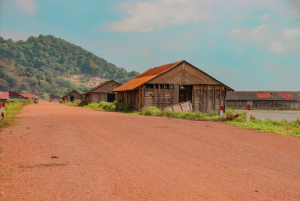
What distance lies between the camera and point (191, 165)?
585 centimetres

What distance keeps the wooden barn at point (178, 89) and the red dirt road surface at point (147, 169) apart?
17.8 m

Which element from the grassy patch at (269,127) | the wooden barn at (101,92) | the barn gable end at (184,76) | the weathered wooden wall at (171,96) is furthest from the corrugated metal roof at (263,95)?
the grassy patch at (269,127)

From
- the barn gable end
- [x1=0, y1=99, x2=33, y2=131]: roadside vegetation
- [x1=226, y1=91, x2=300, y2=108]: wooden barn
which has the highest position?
the barn gable end

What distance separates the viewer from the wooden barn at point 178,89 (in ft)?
88.1

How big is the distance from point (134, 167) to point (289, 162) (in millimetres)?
3623

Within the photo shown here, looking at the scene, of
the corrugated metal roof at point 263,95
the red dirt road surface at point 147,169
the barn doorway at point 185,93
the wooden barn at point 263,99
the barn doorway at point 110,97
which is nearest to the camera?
the red dirt road surface at point 147,169

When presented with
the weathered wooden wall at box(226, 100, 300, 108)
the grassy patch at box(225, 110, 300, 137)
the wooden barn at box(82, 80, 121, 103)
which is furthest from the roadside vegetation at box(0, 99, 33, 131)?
the weathered wooden wall at box(226, 100, 300, 108)

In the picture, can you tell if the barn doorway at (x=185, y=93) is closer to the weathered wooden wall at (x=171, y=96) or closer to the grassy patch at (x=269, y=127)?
the weathered wooden wall at (x=171, y=96)

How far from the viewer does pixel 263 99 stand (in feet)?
204

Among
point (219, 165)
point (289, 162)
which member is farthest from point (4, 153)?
point (289, 162)

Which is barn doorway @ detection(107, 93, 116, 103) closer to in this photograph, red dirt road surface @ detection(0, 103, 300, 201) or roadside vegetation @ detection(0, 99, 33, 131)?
roadside vegetation @ detection(0, 99, 33, 131)

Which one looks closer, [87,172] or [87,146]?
[87,172]

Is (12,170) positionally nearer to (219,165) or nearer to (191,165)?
(191,165)

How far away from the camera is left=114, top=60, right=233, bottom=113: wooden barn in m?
26.8
